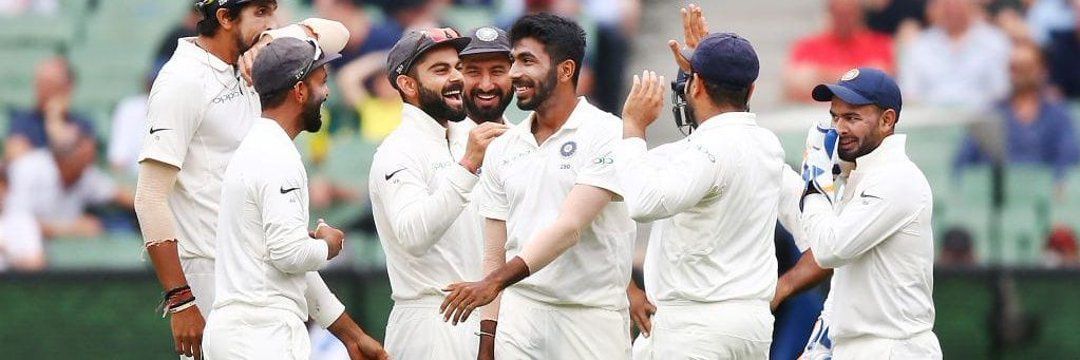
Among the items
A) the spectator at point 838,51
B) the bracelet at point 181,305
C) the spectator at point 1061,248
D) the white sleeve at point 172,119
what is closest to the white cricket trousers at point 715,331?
the bracelet at point 181,305

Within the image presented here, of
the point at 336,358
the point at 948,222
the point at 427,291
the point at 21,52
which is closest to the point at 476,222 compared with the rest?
the point at 427,291

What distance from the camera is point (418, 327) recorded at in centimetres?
779

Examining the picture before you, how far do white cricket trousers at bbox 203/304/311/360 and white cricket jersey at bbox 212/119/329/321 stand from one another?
1.4 inches

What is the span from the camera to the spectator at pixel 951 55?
13977mm

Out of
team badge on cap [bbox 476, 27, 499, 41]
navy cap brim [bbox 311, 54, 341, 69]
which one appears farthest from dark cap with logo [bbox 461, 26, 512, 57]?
navy cap brim [bbox 311, 54, 341, 69]

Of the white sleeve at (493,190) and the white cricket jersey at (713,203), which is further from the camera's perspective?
the white sleeve at (493,190)

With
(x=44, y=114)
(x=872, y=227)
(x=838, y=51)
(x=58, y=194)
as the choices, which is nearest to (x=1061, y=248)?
(x=838, y=51)

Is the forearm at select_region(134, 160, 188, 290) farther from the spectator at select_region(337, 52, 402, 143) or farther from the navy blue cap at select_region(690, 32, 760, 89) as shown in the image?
the spectator at select_region(337, 52, 402, 143)

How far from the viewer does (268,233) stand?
22.2 feet

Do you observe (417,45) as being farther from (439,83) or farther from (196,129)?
(196,129)

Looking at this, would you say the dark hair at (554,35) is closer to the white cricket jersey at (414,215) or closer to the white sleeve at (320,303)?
the white cricket jersey at (414,215)

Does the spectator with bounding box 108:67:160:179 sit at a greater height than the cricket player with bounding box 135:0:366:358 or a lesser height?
lesser

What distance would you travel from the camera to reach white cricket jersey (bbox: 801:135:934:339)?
7.20m

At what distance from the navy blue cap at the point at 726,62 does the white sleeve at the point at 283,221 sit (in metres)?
1.54
